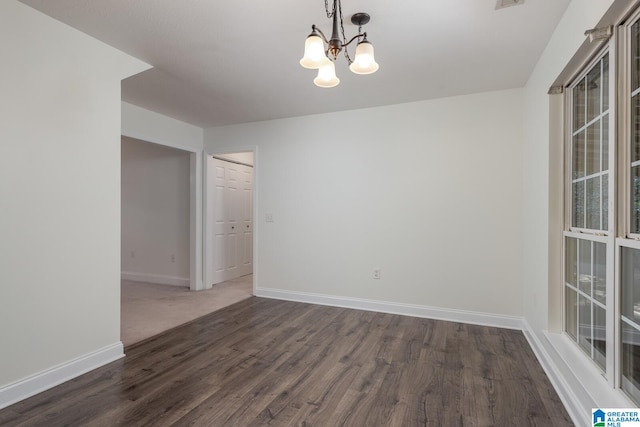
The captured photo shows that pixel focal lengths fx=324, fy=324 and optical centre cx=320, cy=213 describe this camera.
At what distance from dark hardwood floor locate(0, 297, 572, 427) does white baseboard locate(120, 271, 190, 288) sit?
1903 millimetres

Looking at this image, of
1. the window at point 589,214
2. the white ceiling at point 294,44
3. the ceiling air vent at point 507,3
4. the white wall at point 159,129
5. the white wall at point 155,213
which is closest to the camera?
the window at point 589,214

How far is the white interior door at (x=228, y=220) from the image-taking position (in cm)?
493

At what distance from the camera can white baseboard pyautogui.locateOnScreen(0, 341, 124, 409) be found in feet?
6.30

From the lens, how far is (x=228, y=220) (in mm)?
5398

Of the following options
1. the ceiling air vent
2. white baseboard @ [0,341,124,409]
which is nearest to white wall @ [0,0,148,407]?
white baseboard @ [0,341,124,409]

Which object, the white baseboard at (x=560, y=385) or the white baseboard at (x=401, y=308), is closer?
the white baseboard at (x=560, y=385)

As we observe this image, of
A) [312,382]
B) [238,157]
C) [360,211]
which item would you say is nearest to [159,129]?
[238,157]

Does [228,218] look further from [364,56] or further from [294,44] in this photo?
[364,56]

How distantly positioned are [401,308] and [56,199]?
3.30 metres

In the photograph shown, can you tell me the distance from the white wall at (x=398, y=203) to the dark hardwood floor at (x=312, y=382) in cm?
64

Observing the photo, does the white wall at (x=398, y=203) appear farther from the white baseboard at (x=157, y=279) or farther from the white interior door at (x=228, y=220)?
the white baseboard at (x=157, y=279)

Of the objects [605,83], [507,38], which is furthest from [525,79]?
[605,83]

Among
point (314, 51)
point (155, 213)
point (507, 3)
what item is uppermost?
point (507, 3)

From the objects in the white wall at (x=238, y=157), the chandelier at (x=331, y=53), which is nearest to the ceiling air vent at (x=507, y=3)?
the chandelier at (x=331, y=53)
